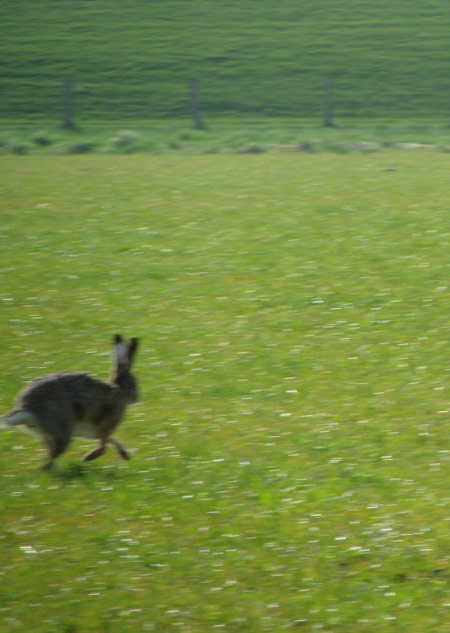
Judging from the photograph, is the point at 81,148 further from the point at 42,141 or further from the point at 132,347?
the point at 132,347

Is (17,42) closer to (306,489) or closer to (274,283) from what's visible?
(274,283)

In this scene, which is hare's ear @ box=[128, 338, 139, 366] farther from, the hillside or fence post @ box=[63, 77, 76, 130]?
the hillside

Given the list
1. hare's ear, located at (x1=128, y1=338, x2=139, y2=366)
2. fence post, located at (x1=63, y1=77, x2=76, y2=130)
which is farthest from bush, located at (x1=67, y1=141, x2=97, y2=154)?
hare's ear, located at (x1=128, y1=338, x2=139, y2=366)

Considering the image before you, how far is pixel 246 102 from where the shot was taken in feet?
153

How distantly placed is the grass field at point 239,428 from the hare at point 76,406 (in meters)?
0.33

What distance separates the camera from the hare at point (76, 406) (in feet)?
21.7

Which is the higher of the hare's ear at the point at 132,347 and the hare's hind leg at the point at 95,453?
the hare's ear at the point at 132,347

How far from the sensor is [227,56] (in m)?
54.8

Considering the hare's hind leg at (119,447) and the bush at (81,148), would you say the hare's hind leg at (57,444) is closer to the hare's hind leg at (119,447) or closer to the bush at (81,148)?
the hare's hind leg at (119,447)

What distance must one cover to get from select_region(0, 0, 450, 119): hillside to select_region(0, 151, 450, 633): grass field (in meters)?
29.8

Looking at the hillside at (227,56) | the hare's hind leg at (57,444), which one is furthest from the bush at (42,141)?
the hare's hind leg at (57,444)

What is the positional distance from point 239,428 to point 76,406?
1794 mm

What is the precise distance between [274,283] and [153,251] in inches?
117

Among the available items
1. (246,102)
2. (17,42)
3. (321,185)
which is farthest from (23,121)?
(321,185)
